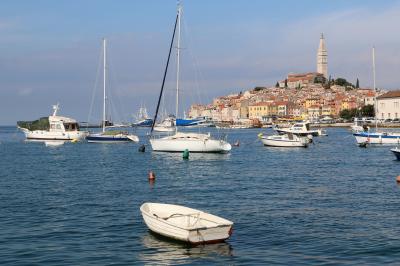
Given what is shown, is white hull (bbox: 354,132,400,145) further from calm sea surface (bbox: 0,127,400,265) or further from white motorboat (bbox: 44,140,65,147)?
white motorboat (bbox: 44,140,65,147)

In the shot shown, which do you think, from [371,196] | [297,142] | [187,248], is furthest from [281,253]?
[297,142]

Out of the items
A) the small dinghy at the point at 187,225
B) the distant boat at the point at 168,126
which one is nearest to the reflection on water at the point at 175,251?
the small dinghy at the point at 187,225

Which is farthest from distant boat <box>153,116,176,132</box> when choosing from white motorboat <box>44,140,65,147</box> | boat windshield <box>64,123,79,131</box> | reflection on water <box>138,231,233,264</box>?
reflection on water <box>138,231,233,264</box>

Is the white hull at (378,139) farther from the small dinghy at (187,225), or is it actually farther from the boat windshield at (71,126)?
the small dinghy at (187,225)

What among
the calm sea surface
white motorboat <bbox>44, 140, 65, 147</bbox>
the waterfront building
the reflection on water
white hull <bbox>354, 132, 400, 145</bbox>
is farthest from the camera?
the waterfront building

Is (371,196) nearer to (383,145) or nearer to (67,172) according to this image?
(67,172)

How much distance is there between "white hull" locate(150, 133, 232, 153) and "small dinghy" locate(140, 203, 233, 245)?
33.7 m

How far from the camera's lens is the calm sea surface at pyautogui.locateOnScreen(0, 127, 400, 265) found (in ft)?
52.5

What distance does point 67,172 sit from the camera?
130ft

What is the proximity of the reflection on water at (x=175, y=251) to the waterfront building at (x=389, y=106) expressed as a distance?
149944 mm

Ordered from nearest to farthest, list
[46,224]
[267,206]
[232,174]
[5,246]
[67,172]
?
[5,246], [46,224], [267,206], [232,174], [67,172]

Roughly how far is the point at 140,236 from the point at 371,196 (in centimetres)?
1247

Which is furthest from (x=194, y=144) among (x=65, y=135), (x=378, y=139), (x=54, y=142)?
(x=54, y=142)

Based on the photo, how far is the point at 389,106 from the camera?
531ft
